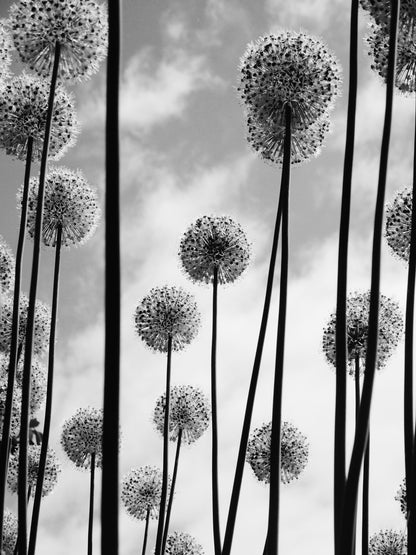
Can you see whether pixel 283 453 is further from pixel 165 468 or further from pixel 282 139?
pixel 282 139

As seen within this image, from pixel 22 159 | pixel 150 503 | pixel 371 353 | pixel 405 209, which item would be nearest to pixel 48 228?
pixel 22 159

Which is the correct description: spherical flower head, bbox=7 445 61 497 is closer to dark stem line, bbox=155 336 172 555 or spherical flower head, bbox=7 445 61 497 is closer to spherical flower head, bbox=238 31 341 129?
dark stem line, bbox=155 336 172 555

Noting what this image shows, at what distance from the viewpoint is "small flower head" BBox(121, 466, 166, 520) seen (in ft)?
55.7

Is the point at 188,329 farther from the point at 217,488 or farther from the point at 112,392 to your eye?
the point at 112,392

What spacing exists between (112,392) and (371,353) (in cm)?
182

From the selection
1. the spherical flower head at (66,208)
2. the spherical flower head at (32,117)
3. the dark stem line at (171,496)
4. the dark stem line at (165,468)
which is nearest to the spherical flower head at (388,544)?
the dark stem line at (171,496)

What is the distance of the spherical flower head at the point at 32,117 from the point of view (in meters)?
9.30

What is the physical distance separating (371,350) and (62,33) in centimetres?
656

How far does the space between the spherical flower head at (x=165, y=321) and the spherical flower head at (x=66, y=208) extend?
2.49 m

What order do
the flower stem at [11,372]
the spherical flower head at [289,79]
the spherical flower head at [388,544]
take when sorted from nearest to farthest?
1. the flower stem at [11,372]
2. the spherical flower head at [289,79]
3. the spherical flower head at [388,544]

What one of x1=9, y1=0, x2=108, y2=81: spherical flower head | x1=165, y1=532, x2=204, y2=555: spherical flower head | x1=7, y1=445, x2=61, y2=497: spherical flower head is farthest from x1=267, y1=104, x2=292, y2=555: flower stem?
x1=165, y1=532, x2=204, y2=555: spherical flower head

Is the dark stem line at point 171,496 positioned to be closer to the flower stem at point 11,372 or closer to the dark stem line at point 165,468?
the dark stem line at point 165,468

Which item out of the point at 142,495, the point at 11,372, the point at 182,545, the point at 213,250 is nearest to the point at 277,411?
the point at 11,372

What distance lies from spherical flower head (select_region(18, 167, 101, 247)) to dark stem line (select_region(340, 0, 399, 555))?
6860 mm
